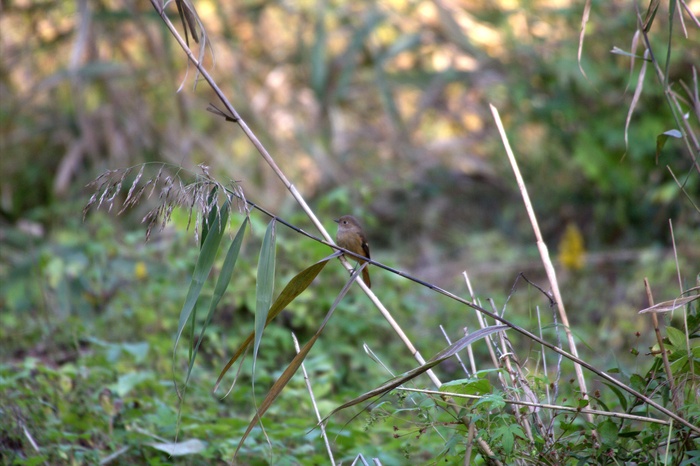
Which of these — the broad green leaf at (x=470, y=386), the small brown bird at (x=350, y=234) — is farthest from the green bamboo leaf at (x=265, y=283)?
the small brown bird at (x=350, y=234)

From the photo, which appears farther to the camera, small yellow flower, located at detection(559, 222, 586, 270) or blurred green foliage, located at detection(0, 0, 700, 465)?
small yellow flower, located at detection(559, 222, 586, 270)

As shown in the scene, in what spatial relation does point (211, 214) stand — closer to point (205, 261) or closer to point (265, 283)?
point (205, 261)

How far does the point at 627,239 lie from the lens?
7.49 m

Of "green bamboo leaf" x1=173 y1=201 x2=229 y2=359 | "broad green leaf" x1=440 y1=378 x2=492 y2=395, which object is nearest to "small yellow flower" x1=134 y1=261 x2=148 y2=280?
"green bamboo leaf" x1=173 y1=201 x2=229 y2=359

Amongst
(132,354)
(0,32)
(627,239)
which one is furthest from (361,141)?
(132,354)

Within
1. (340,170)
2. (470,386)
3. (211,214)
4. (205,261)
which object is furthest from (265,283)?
(340,170)

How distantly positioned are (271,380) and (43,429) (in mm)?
1244

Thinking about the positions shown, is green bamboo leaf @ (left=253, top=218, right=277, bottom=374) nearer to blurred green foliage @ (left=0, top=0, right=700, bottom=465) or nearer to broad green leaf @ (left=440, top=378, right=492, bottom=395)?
broad green leaf @ (left=440, top=378, right=492, bottom=395)

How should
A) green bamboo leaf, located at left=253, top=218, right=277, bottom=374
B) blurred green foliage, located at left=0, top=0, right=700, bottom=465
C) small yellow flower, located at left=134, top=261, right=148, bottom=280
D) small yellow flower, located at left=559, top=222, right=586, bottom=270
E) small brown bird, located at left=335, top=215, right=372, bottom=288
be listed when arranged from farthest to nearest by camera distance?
small yellow flower, located at left=559, top=222, right=586, bottom=270
small yellow flower, located at left=134, top=261, right=148, bottom=280
blurred green foliage, located at left=0, top=0, right=700, bottom=465
small brown bird, located at left=335, top=215, right=372, bottom=288
green bamboo leaf, located at left=253, top=218, right=277, bottom=374

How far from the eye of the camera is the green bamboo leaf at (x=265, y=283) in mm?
2141

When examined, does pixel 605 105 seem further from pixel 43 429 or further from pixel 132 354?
pixel 43 429

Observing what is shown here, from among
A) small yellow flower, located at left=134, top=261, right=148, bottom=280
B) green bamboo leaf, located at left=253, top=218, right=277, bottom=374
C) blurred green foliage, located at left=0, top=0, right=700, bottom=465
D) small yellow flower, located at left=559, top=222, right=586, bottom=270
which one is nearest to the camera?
green bamboo leaf, located at left=253, top=218, right=277, bottom=374

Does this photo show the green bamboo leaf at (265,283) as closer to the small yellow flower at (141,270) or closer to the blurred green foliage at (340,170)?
the blurred green foliage at (340,170)

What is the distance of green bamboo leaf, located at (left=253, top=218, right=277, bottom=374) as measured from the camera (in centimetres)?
214
